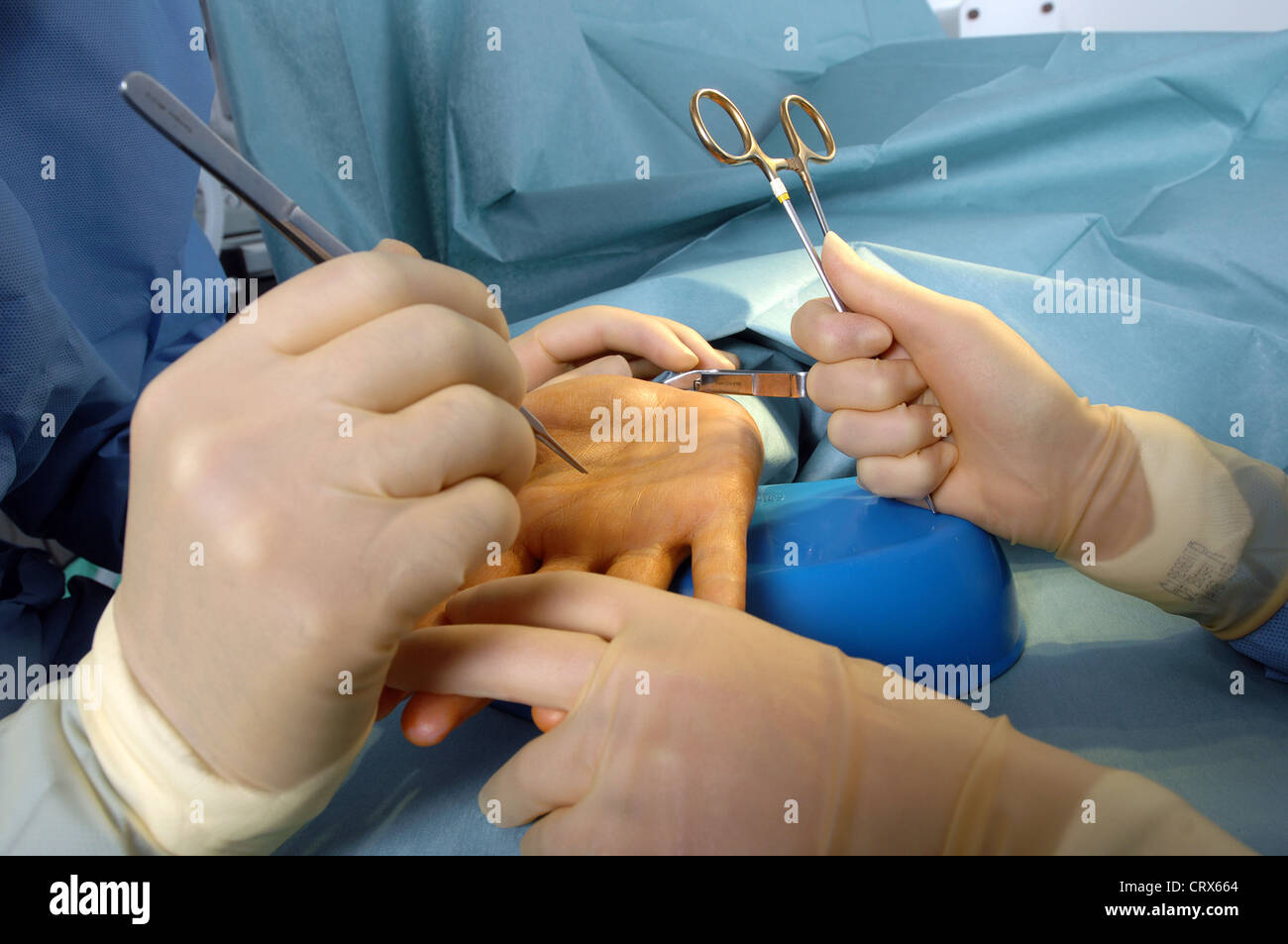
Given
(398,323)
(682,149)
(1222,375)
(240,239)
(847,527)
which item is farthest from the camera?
(240,239)

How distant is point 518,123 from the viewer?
1.64 meters

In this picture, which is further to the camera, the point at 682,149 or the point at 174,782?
the point at 682,149

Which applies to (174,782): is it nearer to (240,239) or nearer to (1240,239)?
(1240,239)

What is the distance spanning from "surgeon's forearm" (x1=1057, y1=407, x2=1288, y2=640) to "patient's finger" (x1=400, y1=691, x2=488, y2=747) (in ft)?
2.33

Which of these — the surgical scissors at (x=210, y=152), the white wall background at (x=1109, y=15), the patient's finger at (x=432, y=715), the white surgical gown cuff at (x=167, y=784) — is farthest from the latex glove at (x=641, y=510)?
the white wall background at (x=1109, y=15)

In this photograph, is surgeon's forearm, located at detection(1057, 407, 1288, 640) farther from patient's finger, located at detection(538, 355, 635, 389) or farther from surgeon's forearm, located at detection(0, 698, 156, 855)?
surgeon's forearm, located at detection(0, 698, 156, 855)

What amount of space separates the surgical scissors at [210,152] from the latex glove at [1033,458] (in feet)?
1.87

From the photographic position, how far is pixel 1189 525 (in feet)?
3.10

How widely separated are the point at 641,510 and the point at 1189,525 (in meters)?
0.59

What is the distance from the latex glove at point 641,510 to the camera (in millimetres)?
811

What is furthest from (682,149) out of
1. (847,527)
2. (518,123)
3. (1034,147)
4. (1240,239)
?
(847,527)

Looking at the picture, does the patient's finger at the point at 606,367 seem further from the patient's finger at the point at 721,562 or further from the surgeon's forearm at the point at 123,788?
the surgeon's forearm at the point at 123,788

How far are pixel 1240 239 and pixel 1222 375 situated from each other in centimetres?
31
